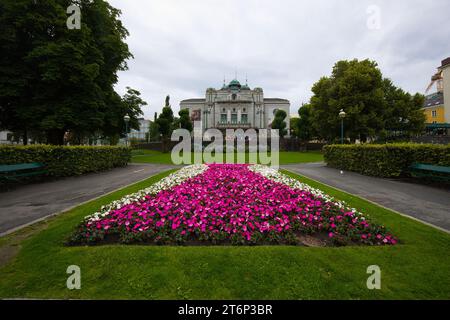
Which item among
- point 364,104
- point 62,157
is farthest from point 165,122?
point 364,104

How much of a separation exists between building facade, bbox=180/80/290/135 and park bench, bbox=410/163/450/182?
6129 cm

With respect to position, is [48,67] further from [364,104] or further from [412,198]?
[364,104]

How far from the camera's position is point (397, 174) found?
12.4m

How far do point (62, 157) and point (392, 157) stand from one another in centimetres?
1988

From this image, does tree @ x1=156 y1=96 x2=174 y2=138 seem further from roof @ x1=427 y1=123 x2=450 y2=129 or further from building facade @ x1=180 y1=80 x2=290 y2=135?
roof @ x1=427 y1=123 x2=450 y2=129

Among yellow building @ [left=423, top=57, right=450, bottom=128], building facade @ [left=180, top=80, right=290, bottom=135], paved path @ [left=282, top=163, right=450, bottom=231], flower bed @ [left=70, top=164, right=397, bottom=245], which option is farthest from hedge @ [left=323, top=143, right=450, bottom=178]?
building facade @ [left=180, top=80, right=290, bottom=135]

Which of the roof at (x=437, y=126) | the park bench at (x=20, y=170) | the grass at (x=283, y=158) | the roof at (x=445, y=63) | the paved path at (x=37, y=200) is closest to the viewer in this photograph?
the paved path at (x=37, y=200)

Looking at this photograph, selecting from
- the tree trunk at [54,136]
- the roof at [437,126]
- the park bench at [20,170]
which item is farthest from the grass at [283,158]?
the roof at [437,126]

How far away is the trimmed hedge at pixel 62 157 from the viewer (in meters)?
11.2

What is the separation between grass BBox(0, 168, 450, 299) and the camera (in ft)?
9.48

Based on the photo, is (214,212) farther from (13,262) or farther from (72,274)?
(13,262)

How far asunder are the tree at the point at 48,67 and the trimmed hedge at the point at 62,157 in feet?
14.6

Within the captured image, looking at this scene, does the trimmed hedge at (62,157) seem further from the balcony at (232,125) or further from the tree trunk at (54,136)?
the balcony at (232,125)
